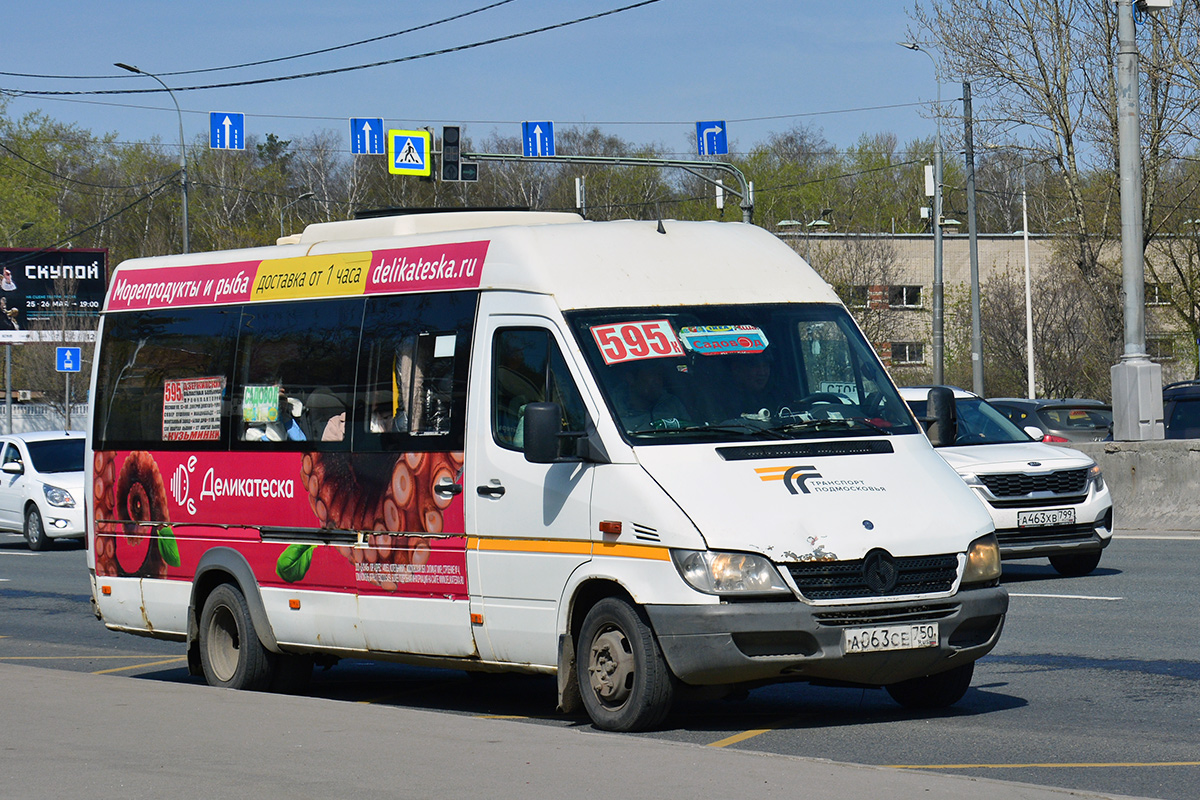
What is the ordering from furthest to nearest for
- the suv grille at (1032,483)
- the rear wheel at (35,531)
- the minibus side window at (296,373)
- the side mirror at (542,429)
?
1. the rear wheel at (35,531)
2. the suv grille at (1032,483)
3. the minibus side window at (296,373)
4. the side mirror at (542,429)

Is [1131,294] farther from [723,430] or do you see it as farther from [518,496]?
[518,496]

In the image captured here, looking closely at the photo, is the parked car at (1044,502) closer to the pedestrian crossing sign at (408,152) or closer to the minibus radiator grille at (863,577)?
the minibus radiator grille at (863,577)

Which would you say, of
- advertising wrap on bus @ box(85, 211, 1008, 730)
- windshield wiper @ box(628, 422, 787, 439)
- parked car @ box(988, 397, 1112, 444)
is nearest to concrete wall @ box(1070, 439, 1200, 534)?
parked car @ box(988, 397, 1112, 444)

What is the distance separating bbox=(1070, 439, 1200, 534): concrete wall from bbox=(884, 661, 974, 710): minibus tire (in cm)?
1160

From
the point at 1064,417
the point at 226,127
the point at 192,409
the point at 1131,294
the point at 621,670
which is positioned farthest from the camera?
the point at 226,127

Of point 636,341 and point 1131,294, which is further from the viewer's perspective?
point 1131,294

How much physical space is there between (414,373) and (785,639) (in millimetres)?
2770

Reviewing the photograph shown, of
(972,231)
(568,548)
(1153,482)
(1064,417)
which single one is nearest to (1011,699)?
(568,548)

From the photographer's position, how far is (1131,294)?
20.6 m

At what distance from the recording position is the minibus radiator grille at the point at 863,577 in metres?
7.48

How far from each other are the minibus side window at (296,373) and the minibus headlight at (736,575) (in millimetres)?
2789

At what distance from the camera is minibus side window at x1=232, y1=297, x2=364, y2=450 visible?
31.4 feet

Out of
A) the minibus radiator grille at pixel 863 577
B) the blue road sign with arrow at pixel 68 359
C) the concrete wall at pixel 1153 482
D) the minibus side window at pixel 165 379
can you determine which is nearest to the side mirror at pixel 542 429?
the minibus radiator grille at pixel 863 577

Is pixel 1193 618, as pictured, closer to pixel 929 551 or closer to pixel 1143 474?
pixel 929 551
